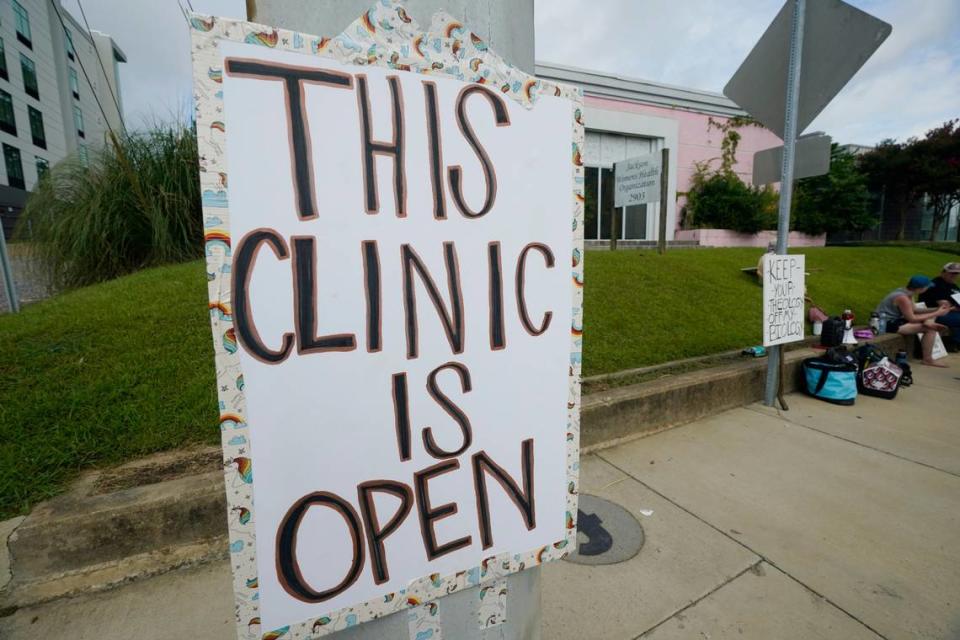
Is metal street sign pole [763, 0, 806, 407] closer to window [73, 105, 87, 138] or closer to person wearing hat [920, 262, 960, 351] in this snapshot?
person wearing hat [920, 262, 960, 351]

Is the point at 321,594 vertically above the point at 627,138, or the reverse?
the point at 627,138

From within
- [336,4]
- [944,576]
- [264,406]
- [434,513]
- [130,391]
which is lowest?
[944,576]

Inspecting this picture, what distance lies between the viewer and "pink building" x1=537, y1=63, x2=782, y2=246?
1355 centimetres

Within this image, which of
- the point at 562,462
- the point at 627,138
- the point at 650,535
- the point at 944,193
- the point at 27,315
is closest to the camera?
the point at 562,462

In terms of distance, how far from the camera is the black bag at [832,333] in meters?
4.86

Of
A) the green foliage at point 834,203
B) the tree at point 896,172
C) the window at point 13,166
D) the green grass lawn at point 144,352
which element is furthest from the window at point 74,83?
the tree at point 896,172

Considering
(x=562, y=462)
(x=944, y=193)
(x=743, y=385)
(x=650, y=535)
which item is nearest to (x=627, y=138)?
(x=743, y=385)

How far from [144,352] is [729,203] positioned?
16.0 metres

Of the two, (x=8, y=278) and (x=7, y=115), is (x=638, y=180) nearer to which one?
(x=8, y=278)

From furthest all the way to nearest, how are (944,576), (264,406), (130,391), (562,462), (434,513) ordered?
(130,391), (944,576), (562,462), (434,513), (264,406)

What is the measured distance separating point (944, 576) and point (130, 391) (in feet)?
13.0

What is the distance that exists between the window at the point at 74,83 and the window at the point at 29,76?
4.69m

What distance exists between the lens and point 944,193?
72.7 feet

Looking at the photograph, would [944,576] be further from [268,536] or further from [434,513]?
[268,536]
